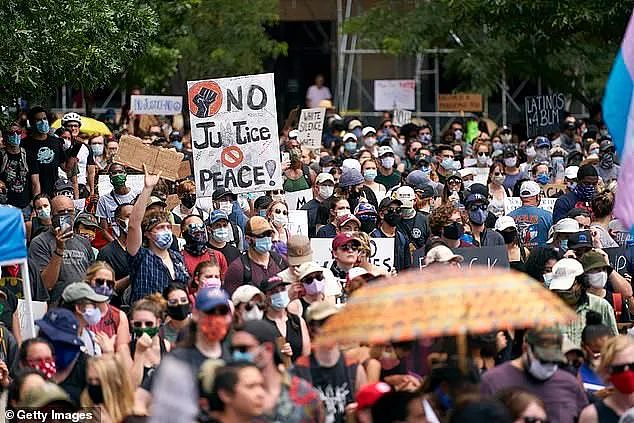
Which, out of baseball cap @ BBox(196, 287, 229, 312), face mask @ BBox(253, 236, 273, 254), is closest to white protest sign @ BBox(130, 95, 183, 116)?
face mask @ BBox(253, 236, 273, 254)

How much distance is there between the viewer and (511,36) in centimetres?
3219

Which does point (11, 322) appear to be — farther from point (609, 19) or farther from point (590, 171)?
point (609, 19)

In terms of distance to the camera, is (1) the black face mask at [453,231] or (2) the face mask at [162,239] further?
(1) the black face mask at [453,231]

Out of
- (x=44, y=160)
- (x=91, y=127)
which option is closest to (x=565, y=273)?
(x=44, y=160)

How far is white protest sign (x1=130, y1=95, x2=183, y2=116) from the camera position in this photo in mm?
30953

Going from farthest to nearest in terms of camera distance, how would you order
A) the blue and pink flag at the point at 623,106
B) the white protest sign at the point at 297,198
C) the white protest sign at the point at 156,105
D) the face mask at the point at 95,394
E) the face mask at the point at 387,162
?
the white protest sign at the point at 156,105 → the face mask at the point at 387,162 → the white protest sign at the point at 297,198 → the blue and pink flag at the point at 623,106 → the face mask at the point at 95,394

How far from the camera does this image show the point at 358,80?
1745 inches

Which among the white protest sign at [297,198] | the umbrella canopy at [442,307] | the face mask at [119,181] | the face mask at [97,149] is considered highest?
the umbrella canopy at [442,307]

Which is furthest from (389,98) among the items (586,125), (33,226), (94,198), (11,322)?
(11,322)

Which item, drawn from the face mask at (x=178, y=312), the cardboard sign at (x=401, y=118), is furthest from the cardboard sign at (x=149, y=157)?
the cardboard sign at (x=401, y=118)

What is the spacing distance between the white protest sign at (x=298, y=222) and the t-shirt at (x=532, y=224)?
6.40 feet

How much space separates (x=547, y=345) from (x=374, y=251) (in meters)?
5.65

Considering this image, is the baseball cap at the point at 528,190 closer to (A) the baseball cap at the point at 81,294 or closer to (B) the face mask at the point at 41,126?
(B) the face mask at the point at 41,126

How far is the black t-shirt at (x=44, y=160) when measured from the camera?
18719mm
